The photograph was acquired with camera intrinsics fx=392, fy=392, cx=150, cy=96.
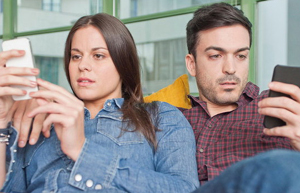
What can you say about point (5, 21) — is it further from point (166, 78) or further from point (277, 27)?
point (277, 27)

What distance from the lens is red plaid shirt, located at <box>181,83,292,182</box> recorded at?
1.46 meters

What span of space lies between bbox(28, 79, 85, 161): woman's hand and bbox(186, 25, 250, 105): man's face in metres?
0.74

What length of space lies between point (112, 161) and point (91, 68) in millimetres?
445

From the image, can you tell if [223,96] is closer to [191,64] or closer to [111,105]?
[191,64]

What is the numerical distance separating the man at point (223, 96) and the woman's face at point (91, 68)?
406mm

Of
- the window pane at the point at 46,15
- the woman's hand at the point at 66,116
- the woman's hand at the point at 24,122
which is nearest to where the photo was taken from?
the woman's hand at the point at 66,116

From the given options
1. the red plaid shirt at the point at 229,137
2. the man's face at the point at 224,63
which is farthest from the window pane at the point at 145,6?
the red plaid shirt at the point at 229,137

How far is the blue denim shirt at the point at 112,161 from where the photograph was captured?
1.13 m

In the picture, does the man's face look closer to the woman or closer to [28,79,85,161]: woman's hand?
the woman

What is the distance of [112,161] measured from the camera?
1.15 metres

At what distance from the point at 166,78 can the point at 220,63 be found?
211cm

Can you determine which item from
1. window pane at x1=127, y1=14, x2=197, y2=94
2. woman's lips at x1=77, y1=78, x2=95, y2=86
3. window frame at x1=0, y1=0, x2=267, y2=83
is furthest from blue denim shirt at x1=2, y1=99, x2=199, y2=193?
window pane at x1=127, y1=14, x2=197, y2=94

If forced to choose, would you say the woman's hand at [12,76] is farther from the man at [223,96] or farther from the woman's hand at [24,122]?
the man at [223,96]

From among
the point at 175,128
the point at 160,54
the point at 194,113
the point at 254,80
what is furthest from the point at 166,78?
the point at 175,128
